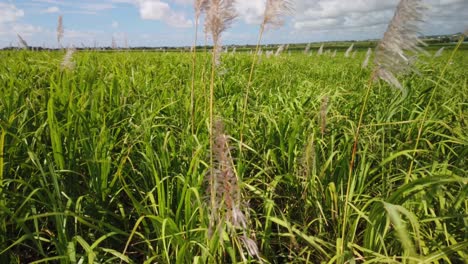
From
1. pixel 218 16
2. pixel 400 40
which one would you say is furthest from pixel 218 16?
pixel 400 40

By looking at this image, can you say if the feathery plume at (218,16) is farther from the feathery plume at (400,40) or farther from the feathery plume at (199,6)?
the feathery plume at (400,40)

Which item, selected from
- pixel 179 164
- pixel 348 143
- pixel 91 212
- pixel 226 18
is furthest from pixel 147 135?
pixel 348 143

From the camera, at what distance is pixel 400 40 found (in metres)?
1.20

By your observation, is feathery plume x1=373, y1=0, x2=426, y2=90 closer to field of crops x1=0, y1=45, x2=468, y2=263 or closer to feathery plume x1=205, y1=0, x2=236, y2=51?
field of crops x1=0, y1=45, x2=468, y2=263

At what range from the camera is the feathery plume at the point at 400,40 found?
3.90 feet

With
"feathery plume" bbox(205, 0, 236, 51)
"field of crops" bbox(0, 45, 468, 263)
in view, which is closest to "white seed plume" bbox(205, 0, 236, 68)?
"feathery plume" bbox(205, 0, 236, 51)

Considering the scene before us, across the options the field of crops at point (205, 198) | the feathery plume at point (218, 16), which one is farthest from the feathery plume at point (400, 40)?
the feathery plume at point (218, 16)

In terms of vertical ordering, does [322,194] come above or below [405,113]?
below

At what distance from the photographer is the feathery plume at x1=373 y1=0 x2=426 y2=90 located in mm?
1188

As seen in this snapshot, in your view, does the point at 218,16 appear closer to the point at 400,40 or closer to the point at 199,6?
the point at 199,6

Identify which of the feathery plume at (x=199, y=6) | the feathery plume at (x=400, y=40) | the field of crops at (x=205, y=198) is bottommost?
the field of crops at (x=205, y=198)

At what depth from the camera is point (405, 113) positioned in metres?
3.27

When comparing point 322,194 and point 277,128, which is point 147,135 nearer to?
point 277,128

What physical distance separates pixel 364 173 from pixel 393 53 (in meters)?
1.02
